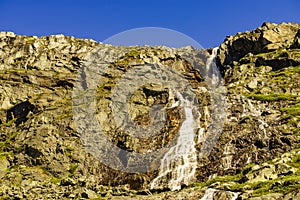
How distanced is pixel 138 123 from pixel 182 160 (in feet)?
41.7

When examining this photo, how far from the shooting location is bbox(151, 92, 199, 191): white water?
172 feet

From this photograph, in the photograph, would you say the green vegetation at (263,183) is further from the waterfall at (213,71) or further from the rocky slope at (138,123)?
the waterfall at (213,71)

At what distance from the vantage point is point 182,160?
55.5 meters

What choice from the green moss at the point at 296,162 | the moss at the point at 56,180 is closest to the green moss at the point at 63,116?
the moss at the point at 56,180

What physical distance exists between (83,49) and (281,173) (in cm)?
7015

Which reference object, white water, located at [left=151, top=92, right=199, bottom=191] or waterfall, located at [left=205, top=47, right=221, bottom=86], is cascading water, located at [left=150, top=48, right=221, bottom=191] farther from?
waterfall, located at [left=205, top=47, right=221, bottom=86]

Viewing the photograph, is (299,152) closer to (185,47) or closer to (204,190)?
(204,190)

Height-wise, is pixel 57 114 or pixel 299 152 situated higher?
pixel 57 114

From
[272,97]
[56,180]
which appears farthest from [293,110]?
[56,180]

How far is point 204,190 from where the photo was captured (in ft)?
140

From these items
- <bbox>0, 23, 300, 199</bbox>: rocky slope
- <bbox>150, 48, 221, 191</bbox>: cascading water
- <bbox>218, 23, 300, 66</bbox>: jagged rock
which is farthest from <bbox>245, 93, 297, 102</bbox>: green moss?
<bbox>218, 23, 300, 66</bbox>: jagged rock

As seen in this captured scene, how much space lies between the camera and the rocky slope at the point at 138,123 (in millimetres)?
45844

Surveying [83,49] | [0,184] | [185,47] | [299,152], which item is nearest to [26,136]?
[0,184]

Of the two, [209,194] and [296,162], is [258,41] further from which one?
[209,194]
